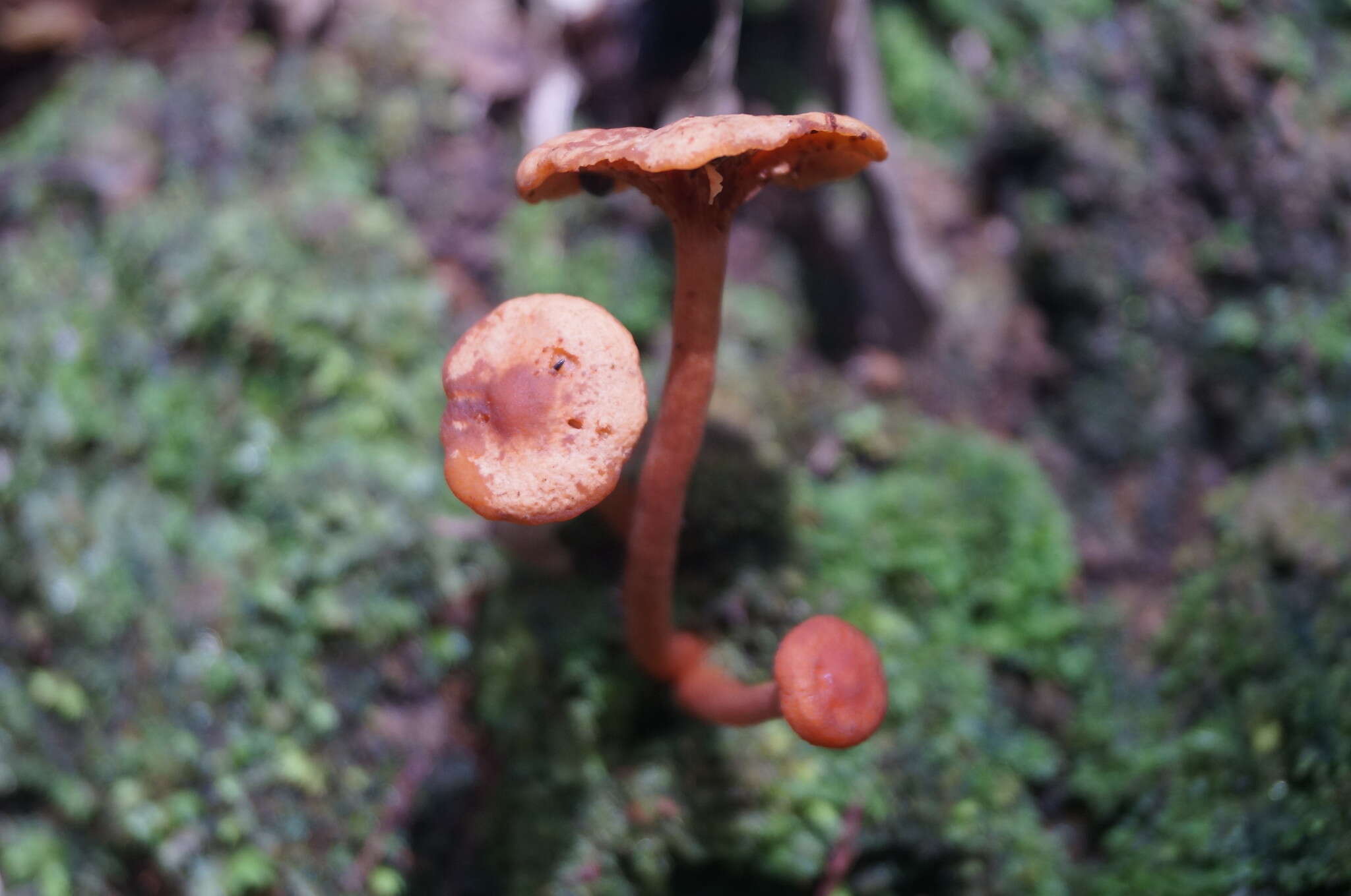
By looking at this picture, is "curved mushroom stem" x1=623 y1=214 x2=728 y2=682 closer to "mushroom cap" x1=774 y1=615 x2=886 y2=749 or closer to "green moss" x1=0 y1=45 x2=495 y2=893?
"mushroom cap" x1=774 y1=615 x2=886 y2=749

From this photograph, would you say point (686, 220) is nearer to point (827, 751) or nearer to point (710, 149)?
point (710, 149)

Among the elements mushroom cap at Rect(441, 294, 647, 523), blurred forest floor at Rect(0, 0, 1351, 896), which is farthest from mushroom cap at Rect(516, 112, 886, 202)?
blurred forest floor at Rect(0, 0, 1351, 896)

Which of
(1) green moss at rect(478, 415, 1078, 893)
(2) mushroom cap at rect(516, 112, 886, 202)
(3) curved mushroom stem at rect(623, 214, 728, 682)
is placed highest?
(2) mushroom cap at rect(516, 112, 886, 202)

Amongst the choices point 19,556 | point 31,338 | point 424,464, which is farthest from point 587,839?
point 31,338

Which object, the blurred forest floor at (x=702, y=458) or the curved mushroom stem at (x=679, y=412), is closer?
the curved mushroom stem at (x=679, y=412)

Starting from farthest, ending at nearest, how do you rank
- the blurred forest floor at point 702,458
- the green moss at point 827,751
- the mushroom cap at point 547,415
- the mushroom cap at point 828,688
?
1. the blurred forest floor at point 702,458
2. the green moss at point 827,751
3. the mushroom cap at point 828,688
4. the mushroom cap at point 547,415

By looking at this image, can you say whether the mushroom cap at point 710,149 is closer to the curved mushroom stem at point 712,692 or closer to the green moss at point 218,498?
the curved mushroom stem at point 712,692

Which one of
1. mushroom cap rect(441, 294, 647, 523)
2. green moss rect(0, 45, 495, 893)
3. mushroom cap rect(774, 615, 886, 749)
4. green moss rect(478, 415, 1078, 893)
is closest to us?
mushroom cap rect(441, 294, 647, 523)

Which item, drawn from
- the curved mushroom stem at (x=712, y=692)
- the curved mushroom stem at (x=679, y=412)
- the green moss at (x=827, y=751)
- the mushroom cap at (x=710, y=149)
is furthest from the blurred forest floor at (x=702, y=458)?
the mushroom cap at (x=710, y=149)
